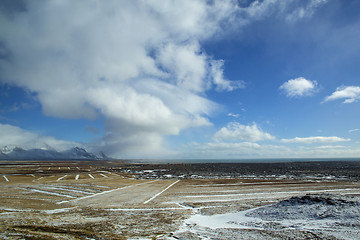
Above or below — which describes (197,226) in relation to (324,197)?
below

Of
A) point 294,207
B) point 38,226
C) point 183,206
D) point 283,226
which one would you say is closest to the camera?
point 38,226

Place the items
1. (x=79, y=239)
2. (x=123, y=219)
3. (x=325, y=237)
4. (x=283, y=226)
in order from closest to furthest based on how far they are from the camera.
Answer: (x=79, y=239) → (x=325, y=237) → (x=283, y=226) → (x=123, y=219)

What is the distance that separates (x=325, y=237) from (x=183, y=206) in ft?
38.5

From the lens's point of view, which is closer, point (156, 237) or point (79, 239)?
point (79, 239)

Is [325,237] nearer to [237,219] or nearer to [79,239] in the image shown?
[237,219]

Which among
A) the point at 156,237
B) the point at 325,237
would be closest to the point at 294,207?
the point at 325,237

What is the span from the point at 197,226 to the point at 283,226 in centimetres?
513

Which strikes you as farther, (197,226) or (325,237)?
(197,226)

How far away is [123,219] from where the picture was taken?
45.2ft

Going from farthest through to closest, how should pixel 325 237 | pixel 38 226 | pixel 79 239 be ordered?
pixel 38 226 < pixel 325 237 < pixel 79 239

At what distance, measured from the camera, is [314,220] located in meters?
12.7

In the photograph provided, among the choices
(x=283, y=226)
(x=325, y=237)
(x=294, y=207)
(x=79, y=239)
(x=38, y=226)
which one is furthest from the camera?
(x=294, y=207)

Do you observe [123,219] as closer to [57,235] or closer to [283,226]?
[57,235]

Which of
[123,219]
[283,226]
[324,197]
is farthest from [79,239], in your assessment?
[324,197]
